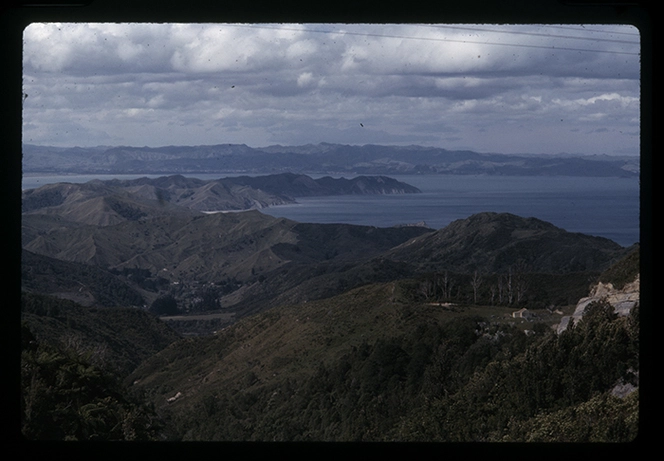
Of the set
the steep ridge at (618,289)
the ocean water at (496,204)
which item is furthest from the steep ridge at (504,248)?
the steep ridge at (618,289)

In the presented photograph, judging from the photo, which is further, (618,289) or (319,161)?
(319,161)

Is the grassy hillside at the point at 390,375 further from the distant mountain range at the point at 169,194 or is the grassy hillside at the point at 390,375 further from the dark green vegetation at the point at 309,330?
the distant mountain range at the point at 169,194

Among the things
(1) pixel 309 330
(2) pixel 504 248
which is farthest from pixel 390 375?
(2) pixel 504 248

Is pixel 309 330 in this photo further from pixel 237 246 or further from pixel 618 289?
pixel 237 246

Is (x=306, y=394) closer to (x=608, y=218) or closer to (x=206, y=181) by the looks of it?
(x=608, y=218)

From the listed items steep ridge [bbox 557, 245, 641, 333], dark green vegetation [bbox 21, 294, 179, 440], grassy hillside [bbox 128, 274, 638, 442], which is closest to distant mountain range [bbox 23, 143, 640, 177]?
grassy hillside [bbox 128, 274, 638, 442]

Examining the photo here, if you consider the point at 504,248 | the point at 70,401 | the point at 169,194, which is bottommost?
the point at 70,401

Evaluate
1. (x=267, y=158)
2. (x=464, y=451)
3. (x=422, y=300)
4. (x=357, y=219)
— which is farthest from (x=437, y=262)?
(x=464, y=451)
